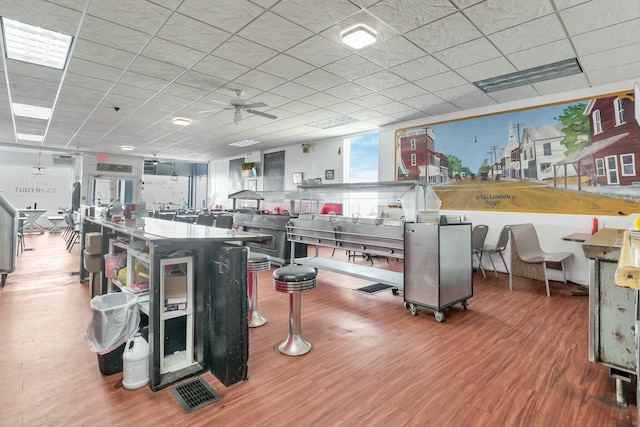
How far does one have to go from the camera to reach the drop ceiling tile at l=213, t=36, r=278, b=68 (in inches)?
142

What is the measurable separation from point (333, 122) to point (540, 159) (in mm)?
4021

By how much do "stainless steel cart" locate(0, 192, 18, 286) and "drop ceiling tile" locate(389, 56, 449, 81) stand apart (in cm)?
568

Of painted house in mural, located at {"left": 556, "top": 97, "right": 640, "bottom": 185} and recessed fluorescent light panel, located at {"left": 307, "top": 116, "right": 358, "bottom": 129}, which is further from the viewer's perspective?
recessed fluorescent light panel, located at {"left": 307, "top": 116, "right": 358, "bottom": 129}

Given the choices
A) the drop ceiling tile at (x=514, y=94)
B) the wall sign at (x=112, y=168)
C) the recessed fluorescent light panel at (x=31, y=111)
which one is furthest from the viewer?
the wall sign at (x=112, y=168)

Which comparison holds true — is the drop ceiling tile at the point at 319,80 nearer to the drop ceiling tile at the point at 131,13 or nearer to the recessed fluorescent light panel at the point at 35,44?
the drop ceiling tile at the point at 131,13

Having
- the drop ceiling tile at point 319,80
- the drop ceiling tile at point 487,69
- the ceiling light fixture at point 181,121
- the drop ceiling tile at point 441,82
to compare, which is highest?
the ceiling light fixture at point 181,121

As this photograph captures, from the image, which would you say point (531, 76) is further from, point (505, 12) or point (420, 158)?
point (420, 158)

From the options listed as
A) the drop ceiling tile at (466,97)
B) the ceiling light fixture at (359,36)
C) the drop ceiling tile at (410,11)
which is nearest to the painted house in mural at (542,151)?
the drop ceiling tile at (466,97)

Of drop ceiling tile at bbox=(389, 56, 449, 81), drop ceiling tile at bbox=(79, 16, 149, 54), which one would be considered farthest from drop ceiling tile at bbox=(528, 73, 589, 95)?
drop ceiling tile at bbox=(79, 16, 149, 54)

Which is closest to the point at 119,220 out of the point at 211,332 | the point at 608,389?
the point at 211,332

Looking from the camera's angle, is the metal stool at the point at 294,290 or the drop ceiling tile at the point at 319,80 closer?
the metal stool at the point at 294,290

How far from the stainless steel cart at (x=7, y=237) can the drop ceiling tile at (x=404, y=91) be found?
5755 mm

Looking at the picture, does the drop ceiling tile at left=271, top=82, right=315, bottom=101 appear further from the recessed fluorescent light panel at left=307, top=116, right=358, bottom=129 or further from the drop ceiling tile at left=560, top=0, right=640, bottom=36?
the drop ceiling tile at left=560, top=0, right=640, bottom=36

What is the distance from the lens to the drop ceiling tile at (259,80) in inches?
177
